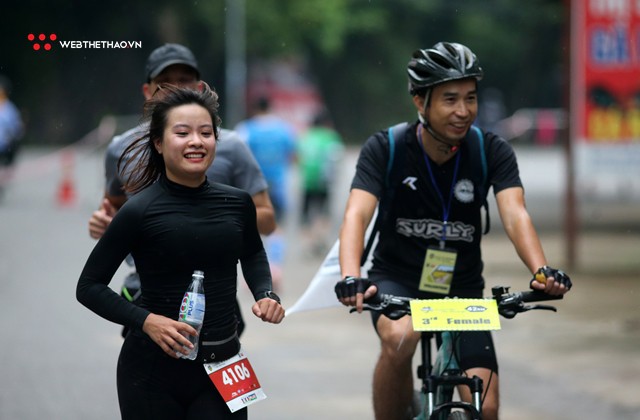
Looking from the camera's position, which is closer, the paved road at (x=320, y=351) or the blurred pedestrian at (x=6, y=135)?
the paved road at (x=320, y=351)

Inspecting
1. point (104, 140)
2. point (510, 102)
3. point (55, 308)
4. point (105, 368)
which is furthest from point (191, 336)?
point (510, 102)

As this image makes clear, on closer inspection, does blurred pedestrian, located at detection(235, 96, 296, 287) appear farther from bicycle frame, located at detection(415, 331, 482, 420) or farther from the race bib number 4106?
the race bib number 4106

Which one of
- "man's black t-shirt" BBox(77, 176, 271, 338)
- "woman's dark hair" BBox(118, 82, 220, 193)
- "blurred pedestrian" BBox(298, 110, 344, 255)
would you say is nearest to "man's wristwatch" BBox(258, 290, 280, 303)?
"man's black t-shirt" BBox(77, 176, 271, 338)

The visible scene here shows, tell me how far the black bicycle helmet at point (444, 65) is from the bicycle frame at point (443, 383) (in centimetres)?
98

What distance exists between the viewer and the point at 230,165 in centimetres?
561

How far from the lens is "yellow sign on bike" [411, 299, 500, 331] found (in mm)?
4461

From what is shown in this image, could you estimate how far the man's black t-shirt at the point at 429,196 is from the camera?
5207 mm

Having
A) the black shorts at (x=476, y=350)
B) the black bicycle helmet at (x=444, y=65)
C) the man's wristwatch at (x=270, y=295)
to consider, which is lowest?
the black shorts at (x=476, y=350)

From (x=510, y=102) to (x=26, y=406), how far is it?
59371 mm

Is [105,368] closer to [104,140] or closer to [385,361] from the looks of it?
[385,361]

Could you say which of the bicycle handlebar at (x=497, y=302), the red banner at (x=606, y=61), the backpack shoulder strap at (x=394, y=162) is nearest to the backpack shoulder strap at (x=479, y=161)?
the backpack shoulder strap at (x=394, y=162)

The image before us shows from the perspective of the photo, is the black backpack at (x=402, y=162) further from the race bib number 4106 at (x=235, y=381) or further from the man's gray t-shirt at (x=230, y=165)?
the race bib number 4106 at (x=235, y=381)

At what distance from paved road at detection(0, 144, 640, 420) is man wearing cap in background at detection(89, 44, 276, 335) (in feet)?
7.15

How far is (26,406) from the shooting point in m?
7.60
